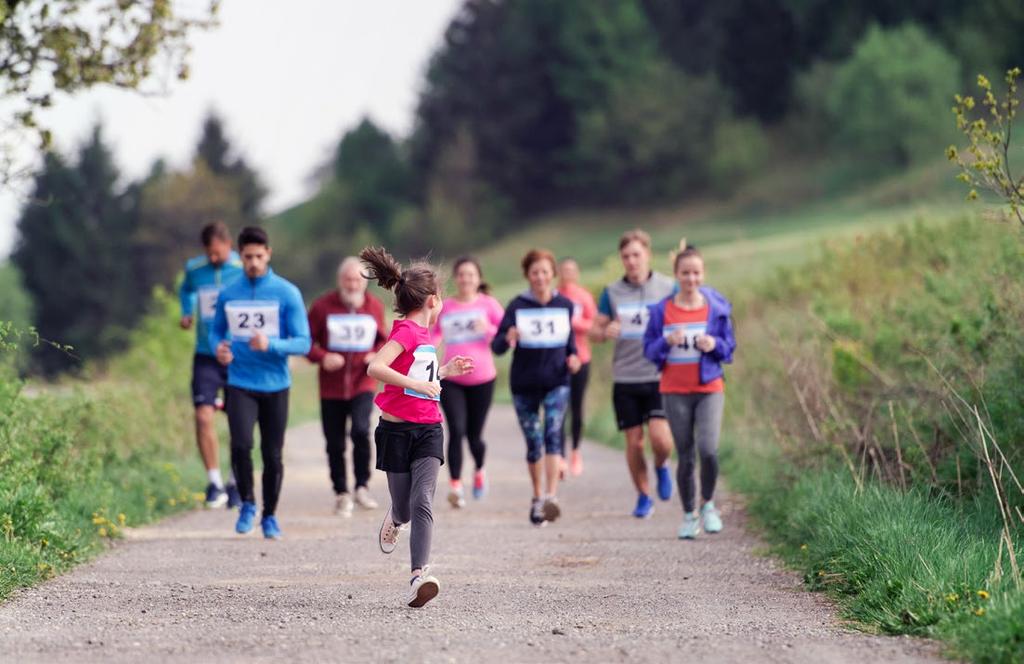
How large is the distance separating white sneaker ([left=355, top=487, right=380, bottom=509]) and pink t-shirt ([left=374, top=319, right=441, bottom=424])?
16.4 feet

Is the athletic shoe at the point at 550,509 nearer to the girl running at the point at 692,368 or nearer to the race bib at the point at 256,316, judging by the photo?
the girl running at the point at 692,368

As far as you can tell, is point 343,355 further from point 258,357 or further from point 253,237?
point 253,237

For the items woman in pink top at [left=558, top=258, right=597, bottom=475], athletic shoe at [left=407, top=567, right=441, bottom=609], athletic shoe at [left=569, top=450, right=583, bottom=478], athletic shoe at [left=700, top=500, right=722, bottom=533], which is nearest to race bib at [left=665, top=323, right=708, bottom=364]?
athletic shoe at [left=700, top=500, right=722, bottom=533]

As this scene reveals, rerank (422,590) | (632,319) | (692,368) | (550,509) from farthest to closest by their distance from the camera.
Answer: (632,319), (550,509), (692,368), (422,590)

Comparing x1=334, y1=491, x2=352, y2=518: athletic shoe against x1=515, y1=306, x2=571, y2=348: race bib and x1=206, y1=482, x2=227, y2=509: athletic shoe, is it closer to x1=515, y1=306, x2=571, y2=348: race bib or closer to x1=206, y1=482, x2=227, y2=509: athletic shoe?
x1=206, y1=482, x2=227, y2=509: athletic shoe

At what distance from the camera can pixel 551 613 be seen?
7.49m

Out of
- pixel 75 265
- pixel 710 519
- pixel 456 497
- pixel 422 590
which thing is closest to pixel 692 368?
pixel 710 519

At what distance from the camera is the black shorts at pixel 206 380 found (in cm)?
1284

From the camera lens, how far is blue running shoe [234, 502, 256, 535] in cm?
1108

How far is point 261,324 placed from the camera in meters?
11.2

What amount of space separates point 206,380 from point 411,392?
16.1ft

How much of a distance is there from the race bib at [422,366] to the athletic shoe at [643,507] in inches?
170

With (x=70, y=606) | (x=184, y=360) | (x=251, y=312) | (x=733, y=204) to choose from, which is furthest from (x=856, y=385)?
(x=733, y=204)

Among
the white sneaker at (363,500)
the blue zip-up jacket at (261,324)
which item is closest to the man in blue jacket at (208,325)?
the white sneaker at (363,500)
